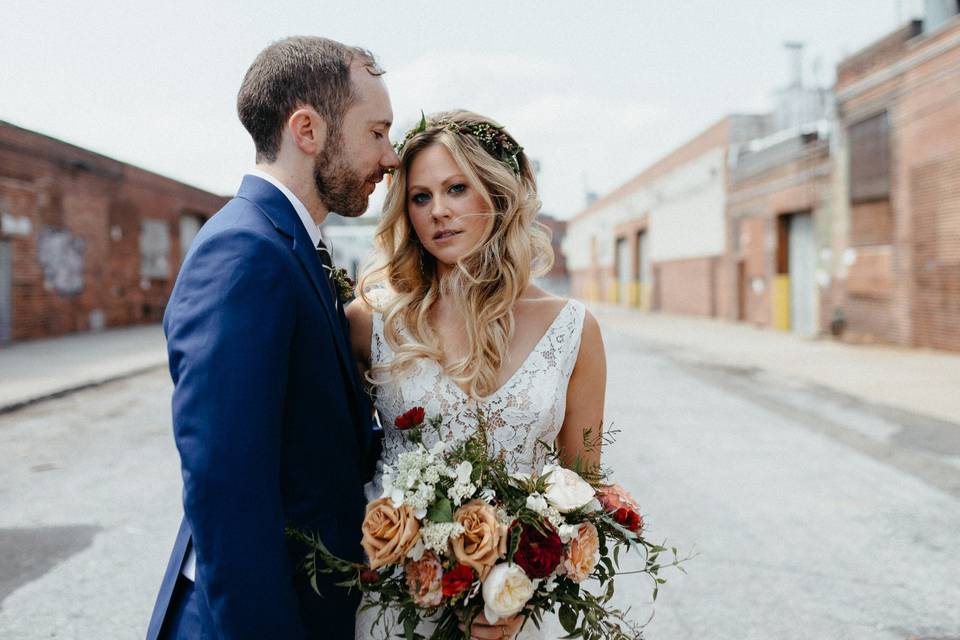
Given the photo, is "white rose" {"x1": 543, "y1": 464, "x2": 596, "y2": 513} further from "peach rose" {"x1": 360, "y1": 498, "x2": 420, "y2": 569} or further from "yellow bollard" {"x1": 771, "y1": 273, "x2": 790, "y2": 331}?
"yellow bollard" {"x1": 771, "y1": 273, "x2": 790, "y2": 331}

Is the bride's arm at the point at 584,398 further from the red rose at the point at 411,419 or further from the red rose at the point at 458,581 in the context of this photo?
the red rose at the point at 458,581

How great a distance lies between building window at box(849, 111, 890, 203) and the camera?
17.3 metres

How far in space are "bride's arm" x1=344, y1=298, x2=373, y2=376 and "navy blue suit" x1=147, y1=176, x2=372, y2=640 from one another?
69cm

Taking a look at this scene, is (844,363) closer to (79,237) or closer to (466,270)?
(466,270)

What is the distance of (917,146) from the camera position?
52.7 ft

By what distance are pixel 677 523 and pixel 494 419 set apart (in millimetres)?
3364

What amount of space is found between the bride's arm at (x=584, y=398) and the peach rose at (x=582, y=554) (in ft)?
1.80

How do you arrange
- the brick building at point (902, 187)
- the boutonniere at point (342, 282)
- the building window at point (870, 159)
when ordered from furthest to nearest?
the building window at point (870, 159) < the brick building at point (902, 187) < the boutonniere at point (342, 282)

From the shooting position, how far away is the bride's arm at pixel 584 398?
2.35 m

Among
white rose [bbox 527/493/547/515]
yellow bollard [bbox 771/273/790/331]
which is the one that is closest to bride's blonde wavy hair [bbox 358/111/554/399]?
white rose [bbox 527/493/547/515]

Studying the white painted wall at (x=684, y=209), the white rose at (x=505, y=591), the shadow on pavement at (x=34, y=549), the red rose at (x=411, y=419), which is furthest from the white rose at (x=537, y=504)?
the white painted wall at (x=684, y=209)

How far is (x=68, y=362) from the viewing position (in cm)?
1409

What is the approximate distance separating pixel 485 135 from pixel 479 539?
4.66 ft

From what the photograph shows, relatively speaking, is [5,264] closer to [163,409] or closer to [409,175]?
[163,409]
